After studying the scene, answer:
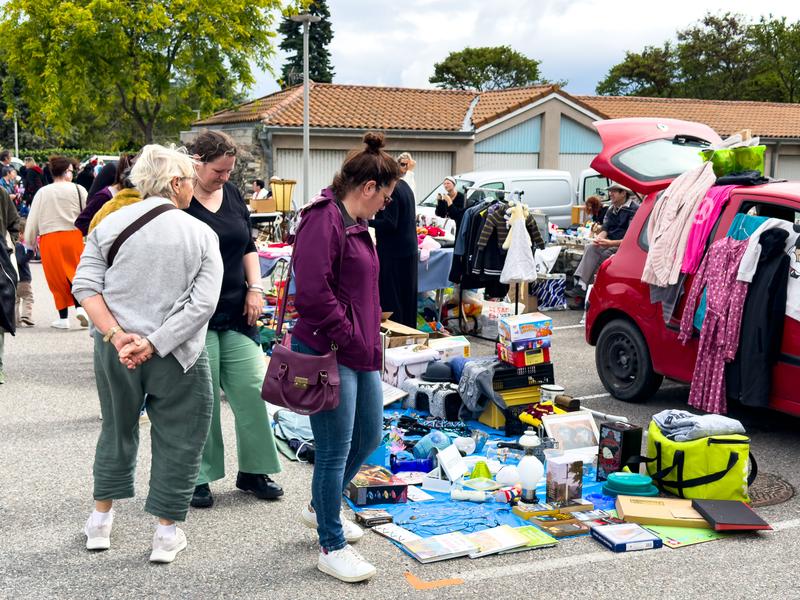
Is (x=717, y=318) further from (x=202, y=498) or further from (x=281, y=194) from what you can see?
(x=281, y=194)

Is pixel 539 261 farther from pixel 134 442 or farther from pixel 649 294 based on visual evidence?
pixel 134 442

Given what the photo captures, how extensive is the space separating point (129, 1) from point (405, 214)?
77.2ft

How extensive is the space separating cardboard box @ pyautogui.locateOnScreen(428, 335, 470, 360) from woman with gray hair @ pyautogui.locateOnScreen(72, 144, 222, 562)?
3919 millimetres

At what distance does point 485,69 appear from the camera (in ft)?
246

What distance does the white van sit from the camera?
19.0 m

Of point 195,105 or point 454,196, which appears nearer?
point 454,196

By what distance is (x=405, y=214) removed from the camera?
820cm

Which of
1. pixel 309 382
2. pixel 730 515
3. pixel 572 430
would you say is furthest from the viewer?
pixel 572 430

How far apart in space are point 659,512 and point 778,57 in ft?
198

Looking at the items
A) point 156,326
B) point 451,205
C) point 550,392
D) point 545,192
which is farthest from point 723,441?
point 545,192

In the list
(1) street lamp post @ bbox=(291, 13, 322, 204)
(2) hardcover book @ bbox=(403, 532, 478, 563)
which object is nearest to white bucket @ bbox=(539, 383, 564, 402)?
(2) hardcover book @ bbox=(403, 532, 478, 563)

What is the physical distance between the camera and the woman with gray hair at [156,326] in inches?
153

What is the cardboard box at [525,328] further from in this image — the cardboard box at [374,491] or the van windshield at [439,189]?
the van windshield at [439,189]

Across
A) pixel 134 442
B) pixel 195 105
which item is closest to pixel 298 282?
pixel 134 442
